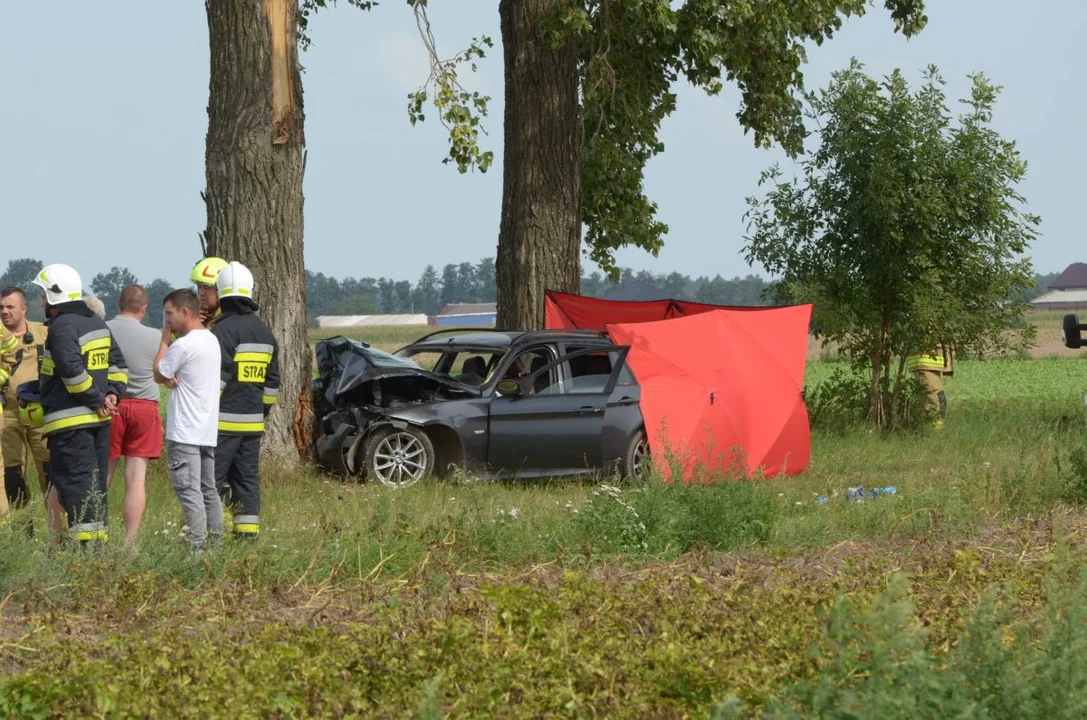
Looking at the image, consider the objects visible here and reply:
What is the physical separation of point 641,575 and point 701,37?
1231cm

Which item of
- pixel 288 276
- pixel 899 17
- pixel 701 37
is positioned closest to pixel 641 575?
pixel 288 276

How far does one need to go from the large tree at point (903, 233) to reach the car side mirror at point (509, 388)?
7010mm

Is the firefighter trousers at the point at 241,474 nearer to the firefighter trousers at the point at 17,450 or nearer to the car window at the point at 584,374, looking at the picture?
the firefighter trousers at the point at 17,450

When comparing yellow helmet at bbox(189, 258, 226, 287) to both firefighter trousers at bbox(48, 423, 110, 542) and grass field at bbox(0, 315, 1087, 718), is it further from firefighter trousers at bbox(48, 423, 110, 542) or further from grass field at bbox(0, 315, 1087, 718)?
grass field at bbox(0, 315, 1087, 718)

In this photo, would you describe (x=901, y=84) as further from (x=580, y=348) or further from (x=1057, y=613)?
(x=1057, y=613)

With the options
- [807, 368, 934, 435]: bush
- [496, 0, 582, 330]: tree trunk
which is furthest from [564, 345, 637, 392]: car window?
[807, 368, 934, 435]: bush

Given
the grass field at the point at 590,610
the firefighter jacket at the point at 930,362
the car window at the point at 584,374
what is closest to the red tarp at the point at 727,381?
the car window at the point at 584,374

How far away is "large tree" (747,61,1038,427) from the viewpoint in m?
19.8

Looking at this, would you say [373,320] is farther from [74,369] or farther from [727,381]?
[74,369]

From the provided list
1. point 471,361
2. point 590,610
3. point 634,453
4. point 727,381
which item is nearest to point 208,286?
point 590,610

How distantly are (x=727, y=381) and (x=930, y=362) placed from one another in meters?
6.53

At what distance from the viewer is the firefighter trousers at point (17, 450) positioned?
39.7ft

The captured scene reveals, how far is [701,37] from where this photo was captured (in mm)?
19531

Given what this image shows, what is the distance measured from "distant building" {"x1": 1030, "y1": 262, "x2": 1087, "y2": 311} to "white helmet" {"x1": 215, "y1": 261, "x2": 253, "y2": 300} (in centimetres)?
14492
